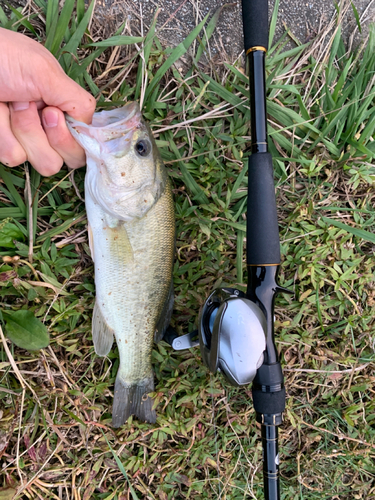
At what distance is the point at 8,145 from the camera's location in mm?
1897

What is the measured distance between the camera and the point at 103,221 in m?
2.06

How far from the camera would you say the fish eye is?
1979mm

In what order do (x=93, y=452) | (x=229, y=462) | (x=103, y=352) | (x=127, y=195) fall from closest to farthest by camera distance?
(x=127, y=195) < (x=103, y=352) < (x=93, y=452) < (x=229, y=462)

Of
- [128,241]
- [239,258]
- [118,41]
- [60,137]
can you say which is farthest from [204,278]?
[118,41]

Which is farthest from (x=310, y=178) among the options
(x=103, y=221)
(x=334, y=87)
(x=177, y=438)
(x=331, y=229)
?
(x=177, y=438)

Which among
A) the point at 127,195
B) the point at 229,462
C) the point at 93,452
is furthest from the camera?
the point at 229,462

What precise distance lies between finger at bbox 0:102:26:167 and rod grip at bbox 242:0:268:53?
4.85 feet

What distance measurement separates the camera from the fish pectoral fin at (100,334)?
221 cm

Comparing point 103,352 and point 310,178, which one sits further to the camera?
point 310,178

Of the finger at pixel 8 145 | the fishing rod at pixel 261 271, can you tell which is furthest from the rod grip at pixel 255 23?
the finger at pixel 8 145

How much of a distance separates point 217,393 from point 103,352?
2.97 ft

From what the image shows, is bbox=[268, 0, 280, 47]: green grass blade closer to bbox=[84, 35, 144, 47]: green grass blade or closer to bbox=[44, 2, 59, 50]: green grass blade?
bbox=[84, 35, 144, 47]: green grass blade

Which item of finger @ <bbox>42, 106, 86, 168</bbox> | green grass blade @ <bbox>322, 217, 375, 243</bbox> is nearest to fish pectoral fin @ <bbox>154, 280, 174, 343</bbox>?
finger @ <bbox>42, 106, 86, 168</bbox>

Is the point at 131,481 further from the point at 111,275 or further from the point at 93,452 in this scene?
the point at 111,275
